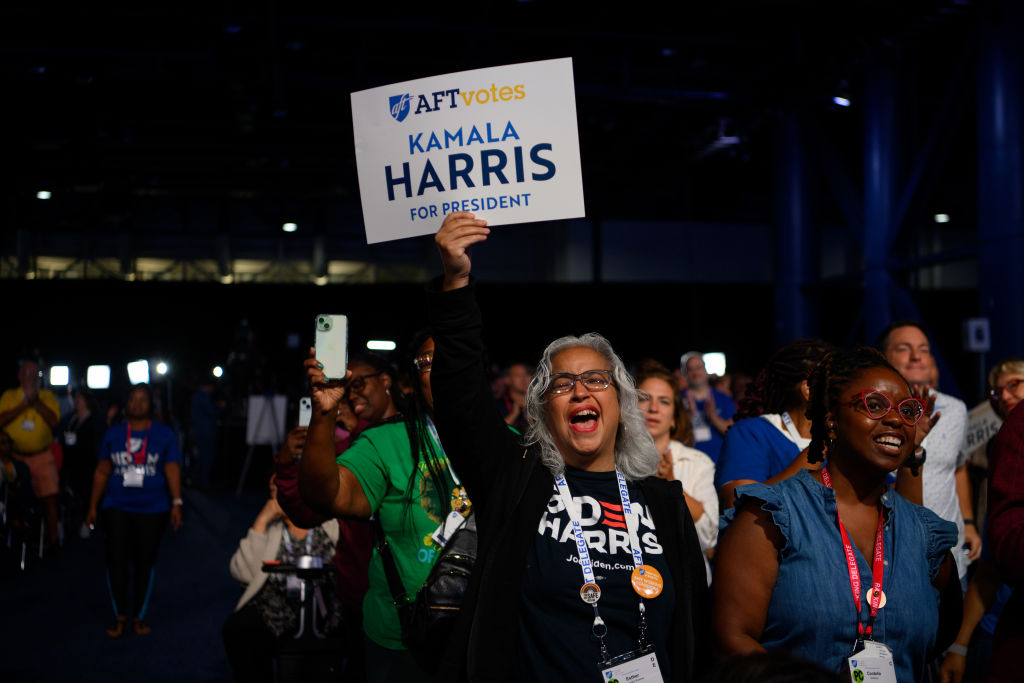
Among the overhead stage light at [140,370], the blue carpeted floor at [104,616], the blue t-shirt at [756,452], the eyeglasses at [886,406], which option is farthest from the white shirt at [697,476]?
the overhead stage light at [140,370]

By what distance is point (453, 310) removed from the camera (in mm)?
1785

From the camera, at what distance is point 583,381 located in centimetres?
199

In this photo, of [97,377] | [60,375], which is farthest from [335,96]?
[97,377]

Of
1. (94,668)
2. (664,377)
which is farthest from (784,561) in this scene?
(94,668)

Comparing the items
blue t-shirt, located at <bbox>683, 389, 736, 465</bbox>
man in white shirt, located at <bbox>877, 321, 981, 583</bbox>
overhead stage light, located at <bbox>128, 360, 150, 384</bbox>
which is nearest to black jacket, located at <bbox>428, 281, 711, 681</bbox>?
man in white shirt, located at <bbox>877, 321, 981, 583</bbox>

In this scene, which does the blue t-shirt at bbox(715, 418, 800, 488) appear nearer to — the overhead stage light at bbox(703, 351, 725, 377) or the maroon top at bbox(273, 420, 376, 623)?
the maroon top at bbox(273, 420, 376, 623)

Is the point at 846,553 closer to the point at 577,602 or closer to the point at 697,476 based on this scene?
the point at 577,602

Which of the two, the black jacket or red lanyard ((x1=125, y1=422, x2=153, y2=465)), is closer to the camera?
the black jacket

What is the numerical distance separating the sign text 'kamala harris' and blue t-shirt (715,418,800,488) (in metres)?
1.00

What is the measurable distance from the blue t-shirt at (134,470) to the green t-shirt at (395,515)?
13.0 feet

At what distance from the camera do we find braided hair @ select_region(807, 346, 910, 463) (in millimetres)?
1948

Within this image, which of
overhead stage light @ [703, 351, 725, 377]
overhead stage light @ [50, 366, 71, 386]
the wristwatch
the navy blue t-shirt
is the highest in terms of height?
overhead stage light @ [50, 366, 71, 386]

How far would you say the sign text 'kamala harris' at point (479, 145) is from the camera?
7.23ft

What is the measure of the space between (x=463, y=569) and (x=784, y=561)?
83 centimetres
